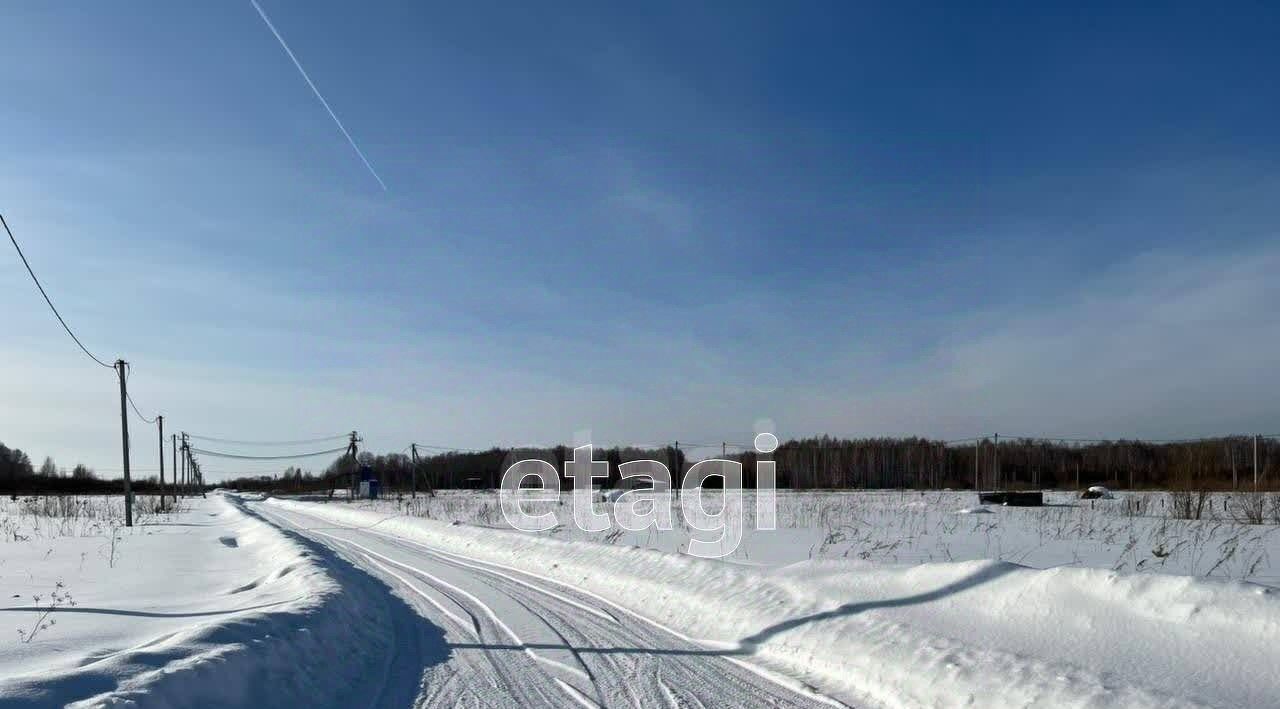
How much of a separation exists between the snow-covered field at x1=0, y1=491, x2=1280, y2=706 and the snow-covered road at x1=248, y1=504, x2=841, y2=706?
0.03 m

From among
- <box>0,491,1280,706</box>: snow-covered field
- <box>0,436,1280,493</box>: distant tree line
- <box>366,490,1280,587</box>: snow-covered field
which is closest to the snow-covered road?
<box>0,491,1280,706</box>: snow-covered field

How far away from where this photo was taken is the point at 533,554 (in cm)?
1592

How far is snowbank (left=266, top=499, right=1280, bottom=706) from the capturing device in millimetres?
5434

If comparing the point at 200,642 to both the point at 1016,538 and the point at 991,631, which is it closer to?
the point at 991,631

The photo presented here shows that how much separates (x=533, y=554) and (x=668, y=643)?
846 cm

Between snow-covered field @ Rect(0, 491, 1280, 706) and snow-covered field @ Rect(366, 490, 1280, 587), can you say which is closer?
snow-covered field @ Rect(0, 491, 1280, 706)

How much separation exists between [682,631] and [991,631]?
2947 mm
